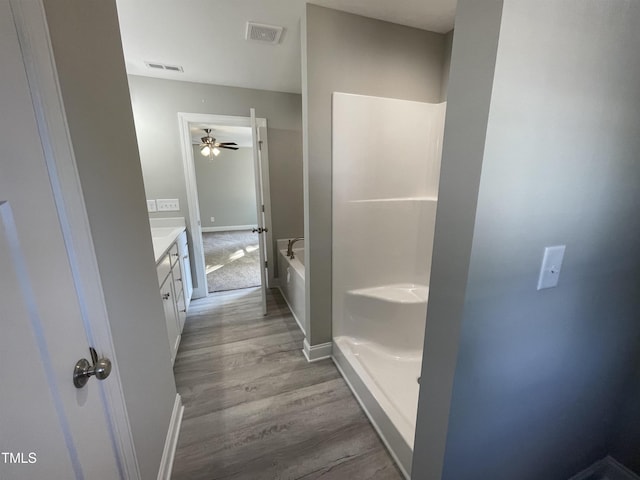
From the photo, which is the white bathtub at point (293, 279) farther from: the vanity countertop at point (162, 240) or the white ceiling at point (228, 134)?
the white ceiling at point (228, 134)

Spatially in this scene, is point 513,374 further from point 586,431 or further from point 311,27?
point 311,27

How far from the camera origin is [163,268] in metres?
1.86

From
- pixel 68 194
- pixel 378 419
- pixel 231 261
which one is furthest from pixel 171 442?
pixel 231 261

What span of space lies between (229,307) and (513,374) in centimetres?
272

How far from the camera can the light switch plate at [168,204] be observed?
110 inches

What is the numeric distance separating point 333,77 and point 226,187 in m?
6.01

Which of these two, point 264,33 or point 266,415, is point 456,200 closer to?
point 266,415

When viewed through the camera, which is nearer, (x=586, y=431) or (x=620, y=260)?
(x=620, y=260)

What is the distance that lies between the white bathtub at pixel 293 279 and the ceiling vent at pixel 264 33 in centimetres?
191

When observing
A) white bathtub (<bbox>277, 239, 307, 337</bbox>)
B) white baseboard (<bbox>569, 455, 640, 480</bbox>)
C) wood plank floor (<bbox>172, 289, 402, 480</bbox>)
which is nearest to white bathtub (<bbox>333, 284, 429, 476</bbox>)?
wood plank floor (<bbox>172, 289, 402, 480</bbox>)

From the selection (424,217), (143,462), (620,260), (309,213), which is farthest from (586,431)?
(143,462)

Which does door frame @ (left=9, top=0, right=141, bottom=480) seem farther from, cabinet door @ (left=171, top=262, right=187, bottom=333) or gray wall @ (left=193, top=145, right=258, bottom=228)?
gray wall @ (left=193, top=145, right=258, bottom=228)

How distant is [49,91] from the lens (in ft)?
2.00

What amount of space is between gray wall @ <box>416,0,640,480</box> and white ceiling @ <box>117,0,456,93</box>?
1299 mm
